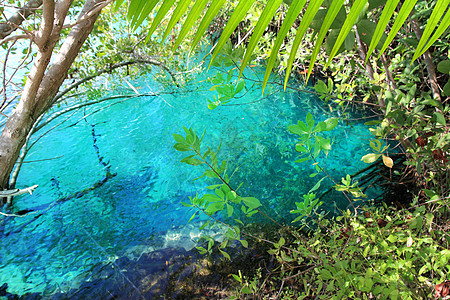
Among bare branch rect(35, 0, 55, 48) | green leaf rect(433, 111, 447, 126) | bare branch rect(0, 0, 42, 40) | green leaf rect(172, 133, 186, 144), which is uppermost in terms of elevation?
bare branch rect(0, 0, 42, 40)

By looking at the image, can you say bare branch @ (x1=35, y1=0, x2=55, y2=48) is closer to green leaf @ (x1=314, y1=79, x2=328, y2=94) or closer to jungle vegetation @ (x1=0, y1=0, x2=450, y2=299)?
jungle vegetation @ (x1=0, y1=0, x2=450, y2=299)

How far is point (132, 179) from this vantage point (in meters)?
2.81

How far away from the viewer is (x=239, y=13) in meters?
0.15

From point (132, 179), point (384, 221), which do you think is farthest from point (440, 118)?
point (132, 179)

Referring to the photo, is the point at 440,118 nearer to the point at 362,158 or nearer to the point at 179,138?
the point at 362,158

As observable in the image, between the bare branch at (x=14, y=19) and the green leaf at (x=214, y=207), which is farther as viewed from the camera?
the bare branch at (x=14, y=19)

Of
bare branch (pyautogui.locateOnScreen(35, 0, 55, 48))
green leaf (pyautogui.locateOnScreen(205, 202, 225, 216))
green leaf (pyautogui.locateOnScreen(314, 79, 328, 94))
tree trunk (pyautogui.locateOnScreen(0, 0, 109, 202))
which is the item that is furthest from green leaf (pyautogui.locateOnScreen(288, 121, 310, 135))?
tree trunk (pyautogui.locateOnScreen(0, 0, 109, 202))

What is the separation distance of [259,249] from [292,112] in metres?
1.94

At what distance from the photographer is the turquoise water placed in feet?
7.02

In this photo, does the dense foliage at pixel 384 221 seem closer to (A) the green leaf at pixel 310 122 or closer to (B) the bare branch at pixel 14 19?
(A) the green leaf at pixel 310 122

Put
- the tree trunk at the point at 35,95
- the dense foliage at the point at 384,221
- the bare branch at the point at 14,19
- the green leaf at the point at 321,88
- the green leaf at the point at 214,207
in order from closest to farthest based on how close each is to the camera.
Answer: the dense foliage at the point at 384,221, the green leaf at the point at 214,207, the green leaf at the point at 321,88, the tree trunk at the point at 35,95, the bare branch at the point at 14,19

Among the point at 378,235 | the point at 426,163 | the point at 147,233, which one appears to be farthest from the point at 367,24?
the point at 147,233

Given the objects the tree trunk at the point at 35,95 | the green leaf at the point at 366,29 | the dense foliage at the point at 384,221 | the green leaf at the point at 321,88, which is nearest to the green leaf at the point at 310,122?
the dense foliage at the point at 384,221

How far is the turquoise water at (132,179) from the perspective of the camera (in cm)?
214
